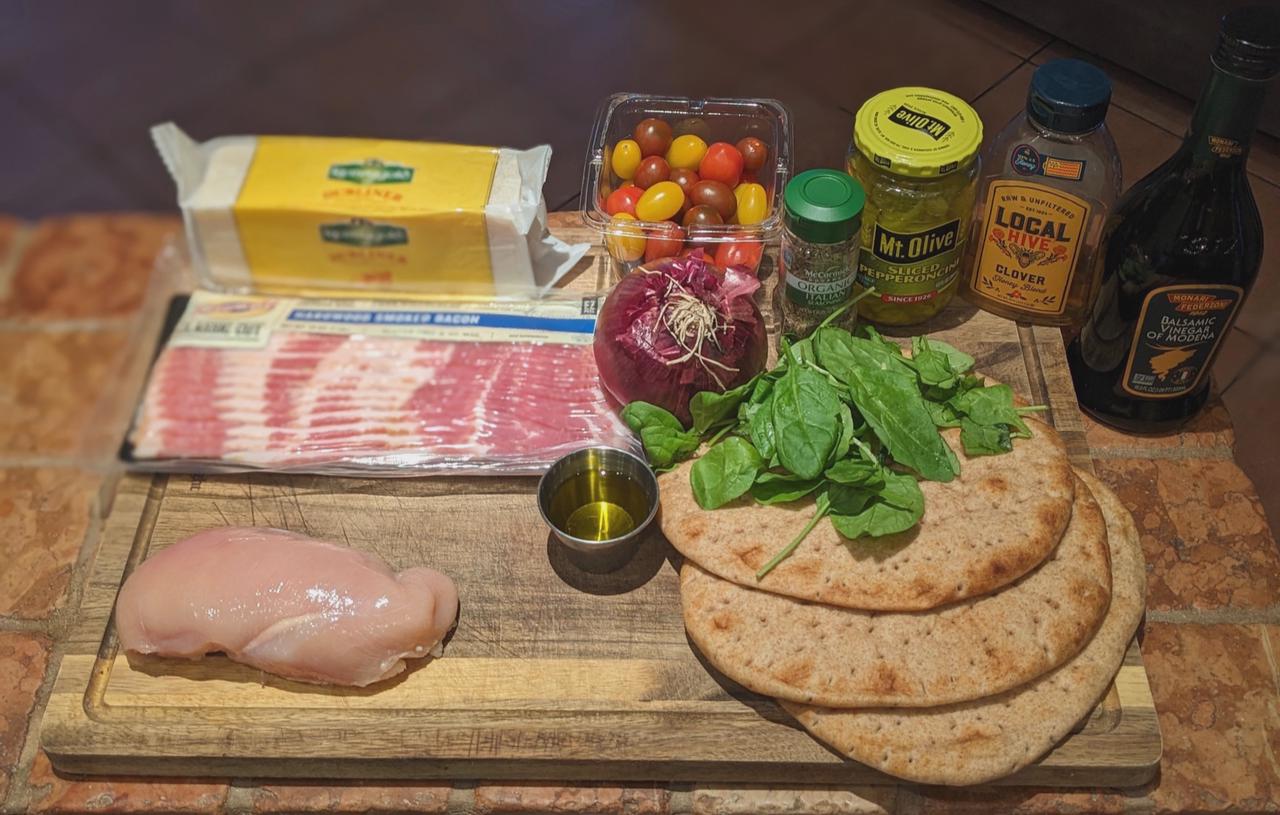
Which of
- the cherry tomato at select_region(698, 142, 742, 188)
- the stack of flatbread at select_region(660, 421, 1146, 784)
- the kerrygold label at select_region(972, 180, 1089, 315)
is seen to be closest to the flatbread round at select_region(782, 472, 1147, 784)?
the stack of flatbread at select_region(660, 421, 1146, 784)

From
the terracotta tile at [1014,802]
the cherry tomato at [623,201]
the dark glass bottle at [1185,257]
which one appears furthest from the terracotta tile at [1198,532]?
the cherry tomato at [623,201]

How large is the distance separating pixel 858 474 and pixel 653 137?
3.13 ft

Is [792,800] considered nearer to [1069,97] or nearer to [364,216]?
[1069,97]

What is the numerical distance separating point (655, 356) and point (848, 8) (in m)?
2.00

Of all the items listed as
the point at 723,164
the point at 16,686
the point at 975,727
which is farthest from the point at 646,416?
the point at 16,686

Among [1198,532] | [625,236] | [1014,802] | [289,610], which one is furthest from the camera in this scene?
[625,236]

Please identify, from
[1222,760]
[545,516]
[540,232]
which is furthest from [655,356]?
[1222,760]

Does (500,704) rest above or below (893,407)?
below

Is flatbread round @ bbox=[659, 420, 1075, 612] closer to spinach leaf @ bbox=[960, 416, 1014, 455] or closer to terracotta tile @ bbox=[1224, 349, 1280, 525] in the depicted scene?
spinach leaf @ bbox=[960, 416, 1014, 455]

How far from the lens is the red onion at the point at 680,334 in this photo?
2021mm

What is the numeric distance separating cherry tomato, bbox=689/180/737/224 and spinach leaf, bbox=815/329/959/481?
0.45 m

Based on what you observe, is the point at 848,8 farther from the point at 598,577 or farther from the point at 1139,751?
the point at 1139,751

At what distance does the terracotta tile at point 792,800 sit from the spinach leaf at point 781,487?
0.47 meters

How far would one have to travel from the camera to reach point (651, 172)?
2322mm
